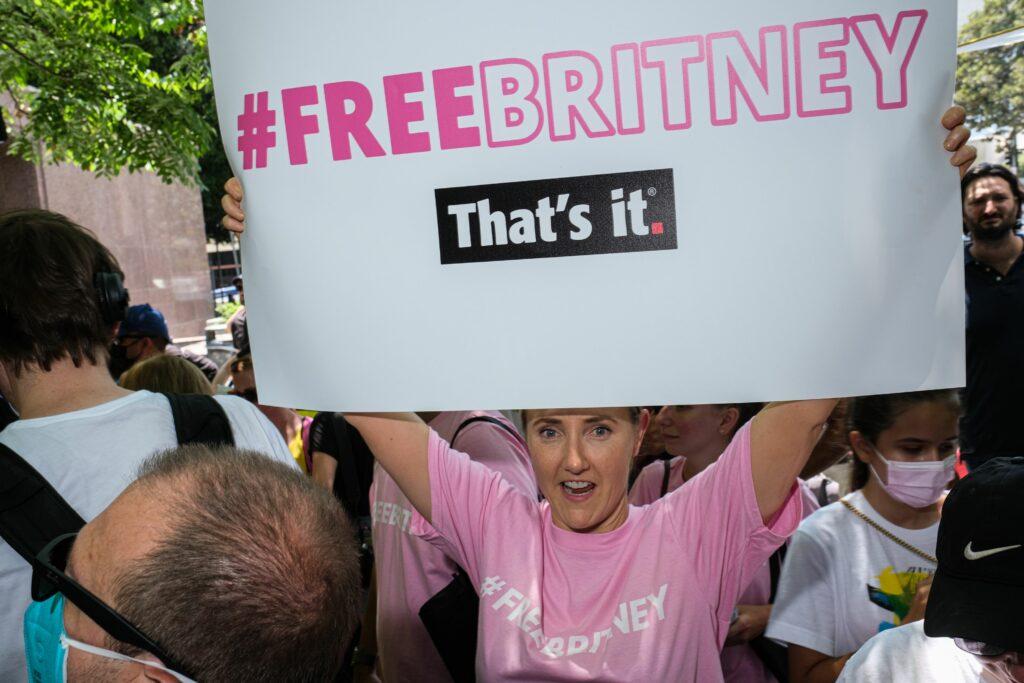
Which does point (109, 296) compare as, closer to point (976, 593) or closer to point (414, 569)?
point (414, 569)

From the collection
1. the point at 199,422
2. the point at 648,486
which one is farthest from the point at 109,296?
the point at 648,486

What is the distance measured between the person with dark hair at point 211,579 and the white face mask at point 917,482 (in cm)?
195

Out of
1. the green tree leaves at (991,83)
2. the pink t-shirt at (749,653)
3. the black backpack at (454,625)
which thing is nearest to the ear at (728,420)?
the pink t-shirt at (749,653)

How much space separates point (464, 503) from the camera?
2.21m

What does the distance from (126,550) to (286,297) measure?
0.51 metres

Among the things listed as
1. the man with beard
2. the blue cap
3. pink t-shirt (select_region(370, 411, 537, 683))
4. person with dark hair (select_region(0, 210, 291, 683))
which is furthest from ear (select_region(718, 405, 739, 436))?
the blue cap

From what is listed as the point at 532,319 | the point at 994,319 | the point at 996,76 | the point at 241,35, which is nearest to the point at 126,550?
the point at 532,319

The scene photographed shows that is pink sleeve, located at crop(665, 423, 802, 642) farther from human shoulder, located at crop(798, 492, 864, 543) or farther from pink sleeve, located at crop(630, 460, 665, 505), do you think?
pink sleeve, located at crop(630, 460, 665, 505)

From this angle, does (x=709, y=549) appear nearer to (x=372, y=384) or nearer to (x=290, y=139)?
(x=372, y=384)

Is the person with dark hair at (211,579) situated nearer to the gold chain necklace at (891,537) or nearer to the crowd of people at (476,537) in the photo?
the crowd of people at (476,537)

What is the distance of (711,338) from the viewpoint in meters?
1.41

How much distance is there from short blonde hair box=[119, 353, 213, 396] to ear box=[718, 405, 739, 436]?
2311 mm

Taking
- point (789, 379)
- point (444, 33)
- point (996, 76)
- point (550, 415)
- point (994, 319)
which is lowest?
point (994, 319)

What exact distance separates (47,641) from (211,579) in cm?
39
